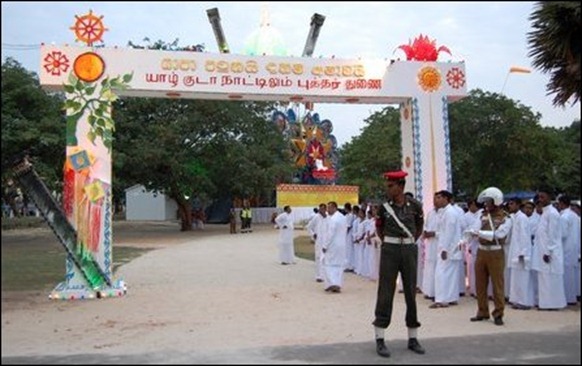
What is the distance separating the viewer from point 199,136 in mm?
32719

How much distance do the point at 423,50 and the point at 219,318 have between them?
22.5 feet

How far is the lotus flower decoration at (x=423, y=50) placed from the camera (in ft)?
41.9

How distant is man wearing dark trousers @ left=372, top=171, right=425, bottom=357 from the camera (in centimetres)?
704

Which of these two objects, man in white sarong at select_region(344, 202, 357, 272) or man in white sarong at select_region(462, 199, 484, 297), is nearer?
man in white sarong at select_region(462, 199, 484, 297)

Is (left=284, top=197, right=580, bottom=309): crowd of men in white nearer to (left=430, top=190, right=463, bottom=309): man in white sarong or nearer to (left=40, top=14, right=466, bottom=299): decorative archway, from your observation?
(left=430, top=190, right=463, bottom=309): man in white sarong

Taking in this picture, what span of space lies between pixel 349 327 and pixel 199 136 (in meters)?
25.3

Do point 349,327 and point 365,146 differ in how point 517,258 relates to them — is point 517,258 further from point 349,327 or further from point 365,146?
point 365,146

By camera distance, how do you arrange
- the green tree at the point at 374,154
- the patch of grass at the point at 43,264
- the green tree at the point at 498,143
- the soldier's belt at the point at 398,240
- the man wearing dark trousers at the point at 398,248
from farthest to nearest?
the green tree at the point at 374,154, the green tree at the point at 498,143, the patch of grass at the point at 43,264, the soldier's belt at the point at 398,240, the man wearing dark trousers at the point at 398,248

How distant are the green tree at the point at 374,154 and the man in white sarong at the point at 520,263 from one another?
1115 inches

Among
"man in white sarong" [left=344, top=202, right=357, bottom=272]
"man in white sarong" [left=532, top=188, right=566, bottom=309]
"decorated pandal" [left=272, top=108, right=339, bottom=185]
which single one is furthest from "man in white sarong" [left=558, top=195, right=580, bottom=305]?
"decorated pandal" [left=272, top=108, right=339, bottom=185]

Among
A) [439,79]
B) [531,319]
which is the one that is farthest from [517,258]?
[439,79]

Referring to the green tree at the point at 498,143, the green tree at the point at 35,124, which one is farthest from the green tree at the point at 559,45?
the green tree at the point at 498,143

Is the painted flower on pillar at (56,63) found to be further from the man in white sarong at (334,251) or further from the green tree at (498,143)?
the green tree at (498,143)

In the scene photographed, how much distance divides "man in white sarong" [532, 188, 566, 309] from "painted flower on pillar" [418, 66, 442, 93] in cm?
355
